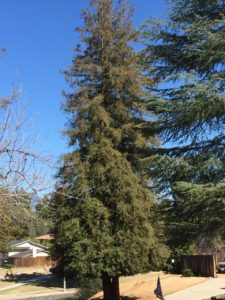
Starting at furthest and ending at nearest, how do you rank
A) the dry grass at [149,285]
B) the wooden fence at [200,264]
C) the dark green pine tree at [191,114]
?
the wooden fence at [200,264] < the dry grass at [149,285] < the dark green pine tree at [191,114]

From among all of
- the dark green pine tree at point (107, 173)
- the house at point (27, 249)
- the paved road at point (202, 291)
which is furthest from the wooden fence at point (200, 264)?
the house at point (27, 249)

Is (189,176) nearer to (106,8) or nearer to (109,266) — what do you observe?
(109,266)

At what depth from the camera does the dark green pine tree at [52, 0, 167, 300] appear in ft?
72.3

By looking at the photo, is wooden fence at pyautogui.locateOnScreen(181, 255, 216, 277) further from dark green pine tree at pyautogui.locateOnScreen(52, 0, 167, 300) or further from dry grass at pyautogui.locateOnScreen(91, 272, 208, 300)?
dark green pine tree at pyautogui.locateOnScreen(52, 0, 167, 300)

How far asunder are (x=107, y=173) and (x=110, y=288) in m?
5.55

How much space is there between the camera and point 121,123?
77.3 ft

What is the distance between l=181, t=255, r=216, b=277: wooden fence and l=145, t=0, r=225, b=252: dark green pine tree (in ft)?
53.4

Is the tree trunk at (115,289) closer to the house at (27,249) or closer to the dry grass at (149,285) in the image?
the dry grass at (149,285)

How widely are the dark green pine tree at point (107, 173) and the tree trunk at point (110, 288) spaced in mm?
46

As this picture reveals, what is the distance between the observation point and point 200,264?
2953 centimetres

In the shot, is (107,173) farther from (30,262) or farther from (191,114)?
(30,262)

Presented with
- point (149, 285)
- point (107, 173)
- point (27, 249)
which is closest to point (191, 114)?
point (107, 173)

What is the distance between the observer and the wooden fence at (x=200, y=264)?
93.9 ft

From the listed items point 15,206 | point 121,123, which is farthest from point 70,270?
point 15,206
